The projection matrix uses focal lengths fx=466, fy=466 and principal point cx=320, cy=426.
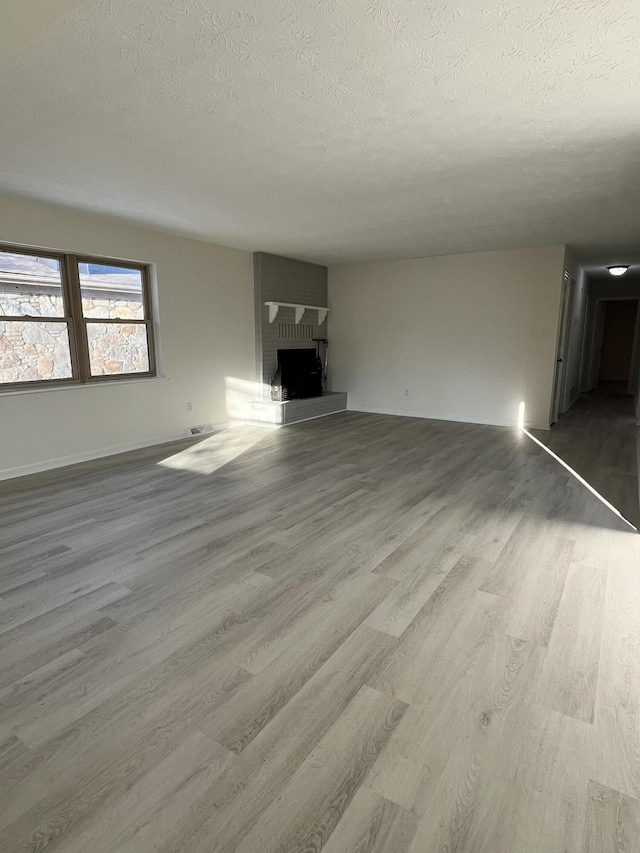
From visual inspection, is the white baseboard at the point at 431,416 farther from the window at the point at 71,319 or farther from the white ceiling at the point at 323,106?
the window at the point at 71,319

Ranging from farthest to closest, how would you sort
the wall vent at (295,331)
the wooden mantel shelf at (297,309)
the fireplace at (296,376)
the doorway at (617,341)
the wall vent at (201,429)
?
1. the doorway at (617,341)
2. the wall vent at (295,331)
3. the fireplace at (296,376)
4. the wooden mantel shelf at (297,309)
5. the wall vent at (201,429)

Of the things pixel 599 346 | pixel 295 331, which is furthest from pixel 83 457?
pixel 599 346

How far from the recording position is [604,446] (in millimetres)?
5652

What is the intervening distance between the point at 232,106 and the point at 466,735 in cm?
300

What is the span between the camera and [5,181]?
370cm

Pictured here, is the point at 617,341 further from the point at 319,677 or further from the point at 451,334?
the point at 319,677

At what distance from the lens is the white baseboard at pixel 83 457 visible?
4527 millimetres

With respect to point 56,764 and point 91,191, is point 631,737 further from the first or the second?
point 91,191

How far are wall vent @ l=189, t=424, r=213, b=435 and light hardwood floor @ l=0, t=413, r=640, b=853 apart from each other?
2.60m

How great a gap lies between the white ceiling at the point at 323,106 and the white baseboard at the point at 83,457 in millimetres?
2498

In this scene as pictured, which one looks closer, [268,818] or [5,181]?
[268,818]

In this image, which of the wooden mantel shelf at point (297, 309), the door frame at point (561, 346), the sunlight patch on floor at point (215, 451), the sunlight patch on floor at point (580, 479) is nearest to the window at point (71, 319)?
the sunlight patch on floor at point (215, 451)

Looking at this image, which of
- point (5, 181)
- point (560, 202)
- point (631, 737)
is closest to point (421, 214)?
point (560, 202)

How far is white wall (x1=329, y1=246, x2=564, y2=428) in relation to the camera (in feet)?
21.5
